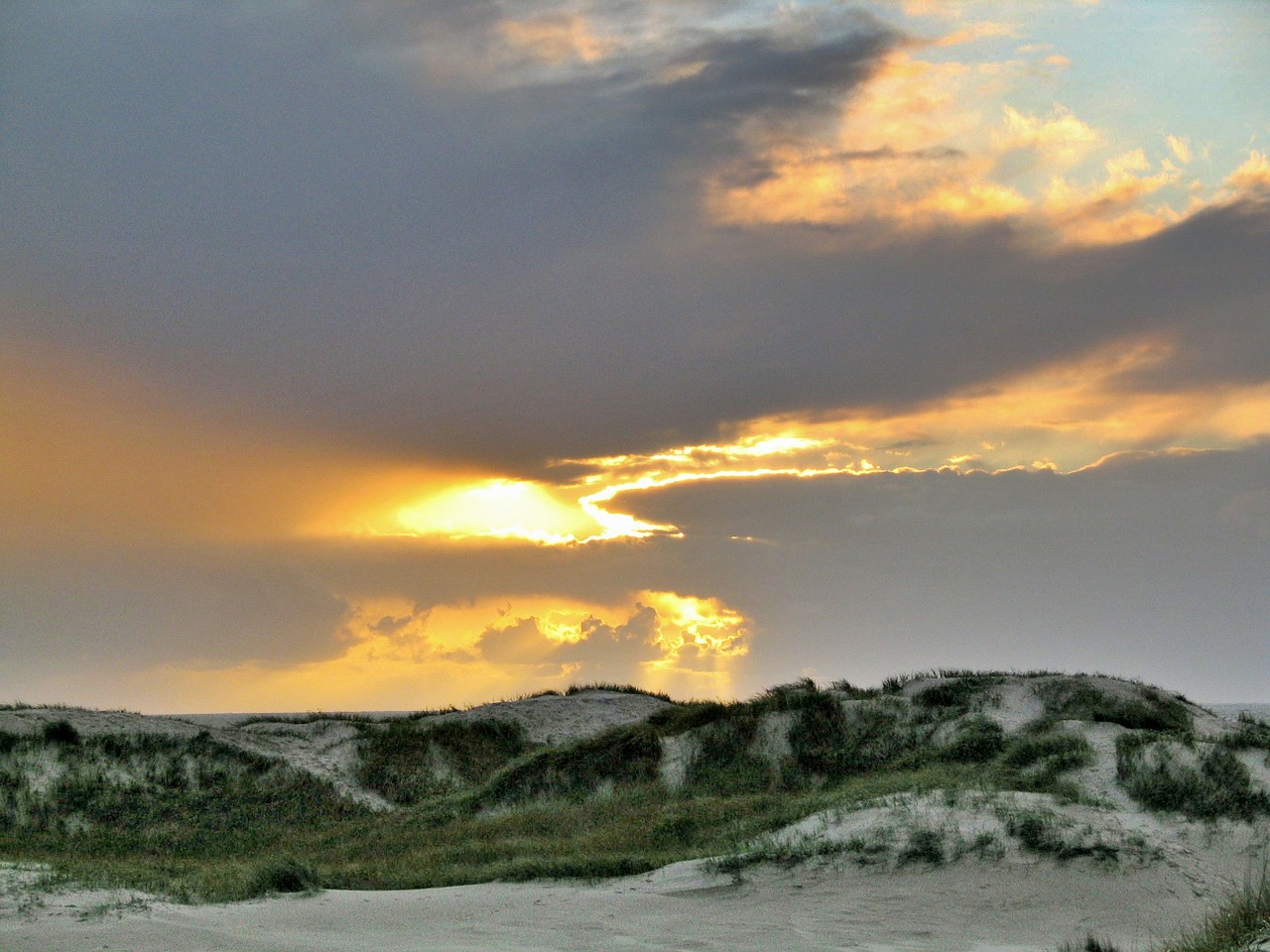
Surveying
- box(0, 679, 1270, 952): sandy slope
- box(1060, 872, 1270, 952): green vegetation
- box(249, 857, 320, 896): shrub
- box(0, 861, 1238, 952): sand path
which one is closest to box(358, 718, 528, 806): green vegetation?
box(249, 857, 320, 896): shrub

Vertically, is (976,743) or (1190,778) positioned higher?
(976,743)

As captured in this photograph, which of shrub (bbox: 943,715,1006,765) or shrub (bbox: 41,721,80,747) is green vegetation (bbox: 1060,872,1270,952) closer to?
shrub (bbox: 943,715,1006,765)

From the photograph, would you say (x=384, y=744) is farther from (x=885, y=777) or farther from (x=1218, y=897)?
(x=1218, y=897)

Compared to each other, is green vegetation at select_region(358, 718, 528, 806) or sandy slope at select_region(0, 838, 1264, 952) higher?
green vegetation at select_region(358, 718, 528, 806)

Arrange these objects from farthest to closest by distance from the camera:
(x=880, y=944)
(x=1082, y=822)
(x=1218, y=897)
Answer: (x=1082, y=822) → (x=1218, y=897) → (x=880, y=944)

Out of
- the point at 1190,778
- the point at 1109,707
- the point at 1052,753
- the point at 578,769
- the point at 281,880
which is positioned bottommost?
the point at 281,880

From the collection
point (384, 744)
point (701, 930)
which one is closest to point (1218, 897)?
point (701, 930)

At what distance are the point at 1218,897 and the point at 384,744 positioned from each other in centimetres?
2193

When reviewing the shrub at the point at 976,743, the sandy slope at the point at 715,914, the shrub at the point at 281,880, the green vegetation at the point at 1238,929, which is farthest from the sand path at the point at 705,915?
the shrub at the point at 976,743

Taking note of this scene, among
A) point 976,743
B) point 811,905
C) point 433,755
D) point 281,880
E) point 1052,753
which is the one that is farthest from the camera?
point 433,755

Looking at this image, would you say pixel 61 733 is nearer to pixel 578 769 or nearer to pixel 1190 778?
pixel 578 769

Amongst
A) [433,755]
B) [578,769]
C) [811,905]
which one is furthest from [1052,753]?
[433,755]

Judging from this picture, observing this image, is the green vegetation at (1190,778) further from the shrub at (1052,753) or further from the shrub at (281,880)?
the shrub at (281,880)

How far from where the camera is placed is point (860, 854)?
1445 cm
